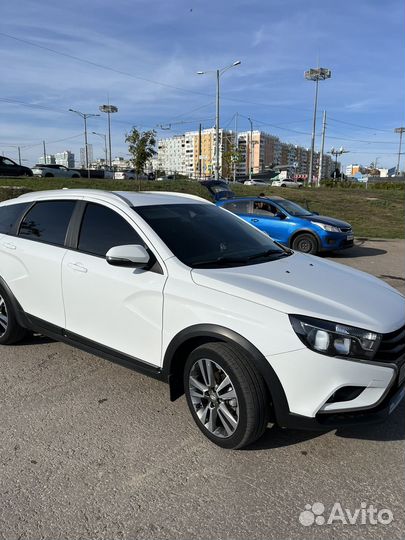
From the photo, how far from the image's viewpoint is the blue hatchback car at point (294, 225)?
34.6 feet

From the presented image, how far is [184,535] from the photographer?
2.20 meters

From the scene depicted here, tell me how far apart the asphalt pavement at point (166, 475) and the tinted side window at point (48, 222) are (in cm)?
134

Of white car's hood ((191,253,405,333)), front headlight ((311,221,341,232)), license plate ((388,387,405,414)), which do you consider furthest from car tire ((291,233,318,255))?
license plate ((388,387,405,414))

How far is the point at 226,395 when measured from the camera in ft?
9.18

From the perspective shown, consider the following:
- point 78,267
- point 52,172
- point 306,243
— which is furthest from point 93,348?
point 52,172

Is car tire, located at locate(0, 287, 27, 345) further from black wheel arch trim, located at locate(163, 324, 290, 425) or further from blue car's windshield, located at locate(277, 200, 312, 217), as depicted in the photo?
blue car's windshield, located at locate(277, 200, 312, 217)

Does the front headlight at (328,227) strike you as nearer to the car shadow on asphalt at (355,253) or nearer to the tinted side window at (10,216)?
the car shadow on asphalt at (355,253)

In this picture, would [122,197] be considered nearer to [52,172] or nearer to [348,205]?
[348,205]

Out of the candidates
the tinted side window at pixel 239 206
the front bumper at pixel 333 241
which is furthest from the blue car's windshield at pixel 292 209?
the front bumper at pixel 333 241

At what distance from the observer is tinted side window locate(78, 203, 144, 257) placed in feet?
11.3

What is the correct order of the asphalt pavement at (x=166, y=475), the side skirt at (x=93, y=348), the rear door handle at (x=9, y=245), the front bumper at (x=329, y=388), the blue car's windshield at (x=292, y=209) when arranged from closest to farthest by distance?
the asphalt pavement at (x=166, y=475) → the front bumper at (x=329, y=388) → the side skirt at (x=93, y=348) → the rear door handle at (x=9, y=245) → the blue car's windshield at (x=292, y=209)

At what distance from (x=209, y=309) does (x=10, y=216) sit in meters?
2.82

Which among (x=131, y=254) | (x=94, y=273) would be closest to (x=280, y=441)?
(x=131, y=254)

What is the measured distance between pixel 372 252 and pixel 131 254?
978cm
